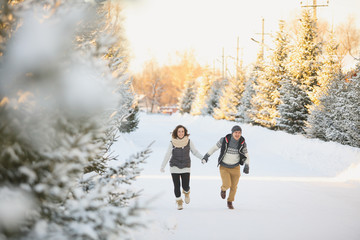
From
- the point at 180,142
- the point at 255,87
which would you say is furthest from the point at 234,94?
Answer: the point at 180,142

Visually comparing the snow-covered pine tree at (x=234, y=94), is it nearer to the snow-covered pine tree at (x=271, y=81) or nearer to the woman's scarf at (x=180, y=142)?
the snow-covered pine tree at (x=271, y=81)

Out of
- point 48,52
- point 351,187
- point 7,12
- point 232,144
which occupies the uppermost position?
point 7,12

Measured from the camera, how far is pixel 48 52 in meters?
2.39

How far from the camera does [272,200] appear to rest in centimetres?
855

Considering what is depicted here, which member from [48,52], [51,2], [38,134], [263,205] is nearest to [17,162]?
[38,134]

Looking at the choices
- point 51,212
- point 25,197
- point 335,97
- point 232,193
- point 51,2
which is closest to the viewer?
point 25,197

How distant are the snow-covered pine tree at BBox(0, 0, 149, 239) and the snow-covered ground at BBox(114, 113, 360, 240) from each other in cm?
55

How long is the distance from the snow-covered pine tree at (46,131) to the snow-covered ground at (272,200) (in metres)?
0.55

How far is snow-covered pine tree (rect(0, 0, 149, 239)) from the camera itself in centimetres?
234

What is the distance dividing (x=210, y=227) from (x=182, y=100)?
58.9 metres

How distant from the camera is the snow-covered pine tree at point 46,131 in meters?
2.34

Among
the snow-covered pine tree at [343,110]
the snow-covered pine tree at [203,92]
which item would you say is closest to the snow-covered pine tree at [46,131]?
the snow-covered pine tree at [343,110]

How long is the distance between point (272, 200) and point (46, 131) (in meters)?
7.14

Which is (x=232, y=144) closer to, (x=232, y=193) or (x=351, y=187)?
(x=232, y=193)
